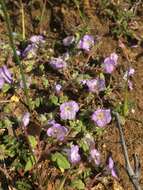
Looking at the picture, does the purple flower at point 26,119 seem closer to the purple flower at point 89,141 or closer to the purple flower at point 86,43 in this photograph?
the purple flower at point 89,141

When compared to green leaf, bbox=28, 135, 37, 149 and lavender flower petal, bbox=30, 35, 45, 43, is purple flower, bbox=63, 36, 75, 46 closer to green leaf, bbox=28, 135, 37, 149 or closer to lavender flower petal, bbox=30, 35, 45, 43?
lavender flower petal, bbox=30, 35, 45, 43

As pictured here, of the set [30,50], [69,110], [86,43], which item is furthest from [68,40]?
[69,110]

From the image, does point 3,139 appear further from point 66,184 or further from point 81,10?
point 81,10

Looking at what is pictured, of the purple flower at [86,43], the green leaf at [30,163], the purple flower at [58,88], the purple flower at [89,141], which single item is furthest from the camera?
the purple flower at [86,43]

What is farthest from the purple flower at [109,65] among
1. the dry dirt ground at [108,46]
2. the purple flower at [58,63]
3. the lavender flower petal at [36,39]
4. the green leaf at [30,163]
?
the green leaf at [30,163]

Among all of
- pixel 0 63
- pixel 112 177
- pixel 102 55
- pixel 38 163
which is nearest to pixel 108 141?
pixel 112 177

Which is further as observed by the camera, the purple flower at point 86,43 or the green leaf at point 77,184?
the purple flower at point 86,43
